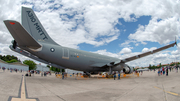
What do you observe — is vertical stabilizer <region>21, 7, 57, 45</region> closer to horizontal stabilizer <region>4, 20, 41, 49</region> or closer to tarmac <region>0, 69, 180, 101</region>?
horizontal stabilizer <region>4, 20, 41, 49</region>

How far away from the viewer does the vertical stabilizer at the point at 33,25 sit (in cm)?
1319

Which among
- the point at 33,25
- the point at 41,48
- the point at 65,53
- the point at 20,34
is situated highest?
the point at 33,25

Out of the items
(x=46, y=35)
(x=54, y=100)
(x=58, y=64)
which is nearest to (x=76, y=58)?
(x=58, y=64)

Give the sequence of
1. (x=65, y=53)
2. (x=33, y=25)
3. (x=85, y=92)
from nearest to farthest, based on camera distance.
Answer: (x=85, y=92)
(x=33, y=25)
(x=65, y=53)

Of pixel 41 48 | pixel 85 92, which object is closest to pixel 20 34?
pixel 41 48

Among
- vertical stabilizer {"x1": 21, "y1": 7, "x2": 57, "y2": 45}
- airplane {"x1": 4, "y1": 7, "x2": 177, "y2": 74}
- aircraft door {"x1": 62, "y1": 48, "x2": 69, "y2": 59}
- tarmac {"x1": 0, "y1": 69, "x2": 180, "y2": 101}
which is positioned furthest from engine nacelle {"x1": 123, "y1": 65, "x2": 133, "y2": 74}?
vertical stabilizer {"x1": 21, "y1": 7, "x2": 57, "y2": 45}

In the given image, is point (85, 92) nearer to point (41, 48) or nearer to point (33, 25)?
point (41, 48)

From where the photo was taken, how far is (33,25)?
1354 centimetres

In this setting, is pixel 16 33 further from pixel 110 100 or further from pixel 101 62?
pixel 101 62

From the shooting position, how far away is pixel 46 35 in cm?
1431

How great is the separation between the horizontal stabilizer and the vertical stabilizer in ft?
7.37

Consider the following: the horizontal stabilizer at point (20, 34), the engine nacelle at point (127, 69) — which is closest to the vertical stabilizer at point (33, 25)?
the horizontal stabilizer at point (20, 34)

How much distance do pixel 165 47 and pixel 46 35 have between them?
18133mm

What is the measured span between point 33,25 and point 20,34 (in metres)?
4.22
